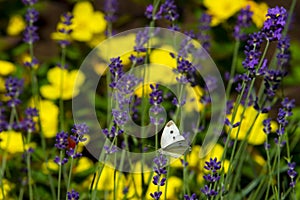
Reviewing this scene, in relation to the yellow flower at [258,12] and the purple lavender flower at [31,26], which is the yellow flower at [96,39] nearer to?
the yellow flower at [258,12]

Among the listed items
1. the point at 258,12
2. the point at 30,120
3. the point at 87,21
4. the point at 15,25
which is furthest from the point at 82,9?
the point at 30,120

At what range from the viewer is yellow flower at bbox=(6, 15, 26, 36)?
11.4ft

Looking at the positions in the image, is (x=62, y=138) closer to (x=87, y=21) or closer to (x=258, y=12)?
(x=258, y=12)

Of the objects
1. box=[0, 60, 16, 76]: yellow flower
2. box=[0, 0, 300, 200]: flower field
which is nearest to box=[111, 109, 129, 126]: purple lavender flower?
box=[0, 0, 300, 200]: flower field

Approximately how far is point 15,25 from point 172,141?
221 centimetres

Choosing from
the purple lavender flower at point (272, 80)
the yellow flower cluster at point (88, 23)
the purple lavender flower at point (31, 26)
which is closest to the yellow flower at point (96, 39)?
the yellow flower cluster at point (88, 23)

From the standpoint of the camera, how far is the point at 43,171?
2.58 m

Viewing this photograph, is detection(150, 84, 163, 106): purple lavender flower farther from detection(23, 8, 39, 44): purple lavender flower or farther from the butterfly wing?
detection(23, 8, 39, 44): purple lavender flower

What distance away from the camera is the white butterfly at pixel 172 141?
4.92 ft

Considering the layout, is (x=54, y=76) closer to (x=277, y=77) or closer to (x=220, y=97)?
(x=220, y=97)

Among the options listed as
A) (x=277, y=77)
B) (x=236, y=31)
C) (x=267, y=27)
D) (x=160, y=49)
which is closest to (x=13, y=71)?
(x=160, y=49)

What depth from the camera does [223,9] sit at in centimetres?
317

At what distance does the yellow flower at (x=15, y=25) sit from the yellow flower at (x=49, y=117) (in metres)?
0.67

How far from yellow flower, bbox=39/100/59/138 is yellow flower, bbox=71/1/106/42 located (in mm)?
474
